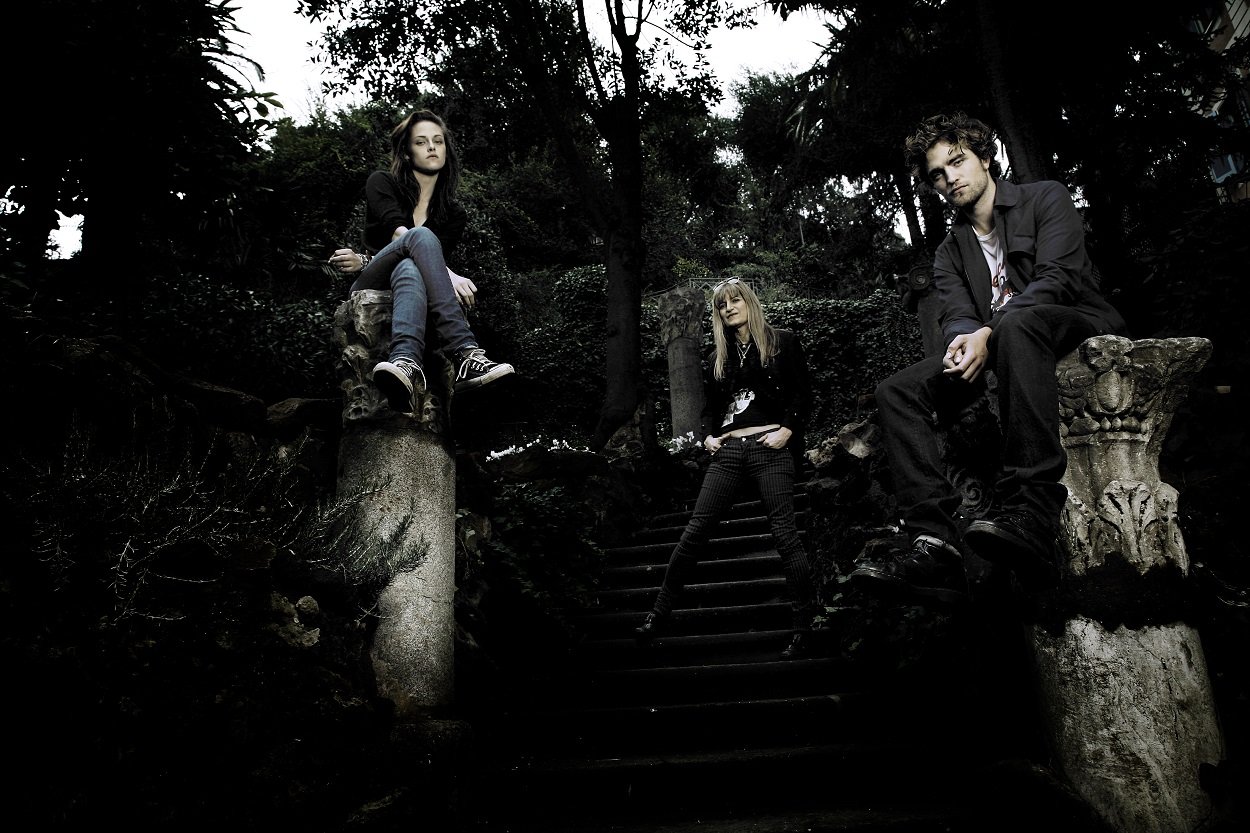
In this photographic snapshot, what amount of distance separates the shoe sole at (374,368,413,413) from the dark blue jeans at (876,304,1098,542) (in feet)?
5.83

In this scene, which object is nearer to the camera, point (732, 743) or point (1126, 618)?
point (1126, 618)

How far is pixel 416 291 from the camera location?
3.22m

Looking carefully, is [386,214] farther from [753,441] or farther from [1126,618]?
[1126,618]

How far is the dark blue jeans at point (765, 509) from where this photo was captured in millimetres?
4180

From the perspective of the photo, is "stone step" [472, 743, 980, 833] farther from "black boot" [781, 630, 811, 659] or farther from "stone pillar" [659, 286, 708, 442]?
"stone pillar" [659, 286, 708, 442]

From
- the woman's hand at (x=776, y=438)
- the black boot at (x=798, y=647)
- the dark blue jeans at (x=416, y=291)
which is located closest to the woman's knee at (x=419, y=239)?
the dark blue jeans at (x=416, y=291)

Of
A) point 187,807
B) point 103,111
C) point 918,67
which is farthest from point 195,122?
point 918,67

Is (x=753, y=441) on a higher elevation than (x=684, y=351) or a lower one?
lower

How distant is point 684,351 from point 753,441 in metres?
6.49

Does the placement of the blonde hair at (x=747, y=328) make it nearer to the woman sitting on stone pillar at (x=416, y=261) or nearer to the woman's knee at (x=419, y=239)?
the woman sitting on stone pillar at (x=416, y=261)

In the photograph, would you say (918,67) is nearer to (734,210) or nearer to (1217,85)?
(1217,85)

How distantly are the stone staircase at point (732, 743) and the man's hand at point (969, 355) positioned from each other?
1493 millimetres

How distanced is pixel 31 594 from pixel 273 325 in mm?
9388

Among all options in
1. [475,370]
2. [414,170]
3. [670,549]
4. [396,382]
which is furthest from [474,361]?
[670,549]
